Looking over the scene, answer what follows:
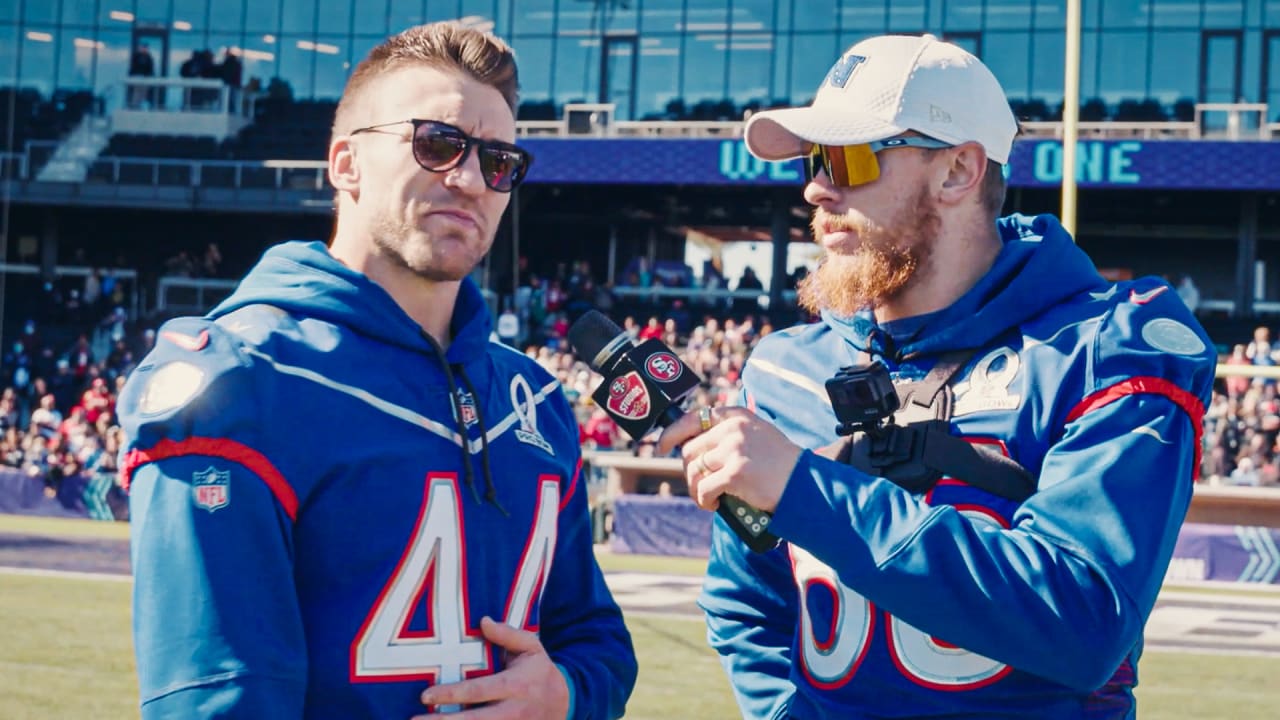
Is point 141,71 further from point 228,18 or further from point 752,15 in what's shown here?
point 752,15

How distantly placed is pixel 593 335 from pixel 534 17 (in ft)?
132

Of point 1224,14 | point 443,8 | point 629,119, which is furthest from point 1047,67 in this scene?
point 443,8

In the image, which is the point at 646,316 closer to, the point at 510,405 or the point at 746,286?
the point at 746,286

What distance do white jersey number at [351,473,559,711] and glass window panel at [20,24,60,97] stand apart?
45.2 m

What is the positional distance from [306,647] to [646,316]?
29795 mm

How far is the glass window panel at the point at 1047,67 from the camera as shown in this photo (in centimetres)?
3716

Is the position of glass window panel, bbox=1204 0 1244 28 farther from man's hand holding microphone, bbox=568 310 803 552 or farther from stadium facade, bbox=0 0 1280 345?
man's hand holding microphone, bbox=568 310 803 552

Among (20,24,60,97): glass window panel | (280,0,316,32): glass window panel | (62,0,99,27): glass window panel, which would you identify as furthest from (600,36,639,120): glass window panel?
(20,24,60,97): glass window panel

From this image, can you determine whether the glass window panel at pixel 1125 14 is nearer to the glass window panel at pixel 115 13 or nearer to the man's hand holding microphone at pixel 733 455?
the glass window panel at pixel 115 13

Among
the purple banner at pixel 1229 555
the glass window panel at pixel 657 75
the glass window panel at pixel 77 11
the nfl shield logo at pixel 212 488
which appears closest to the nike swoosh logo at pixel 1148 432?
the nfl shield logo at pixel 212 488

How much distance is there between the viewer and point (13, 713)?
827cm

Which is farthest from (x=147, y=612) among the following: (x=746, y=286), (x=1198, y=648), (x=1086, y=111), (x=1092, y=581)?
(x=1086, y=111)

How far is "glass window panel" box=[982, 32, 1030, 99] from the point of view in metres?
37.6

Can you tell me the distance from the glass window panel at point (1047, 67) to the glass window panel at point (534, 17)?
12627 millimetres
